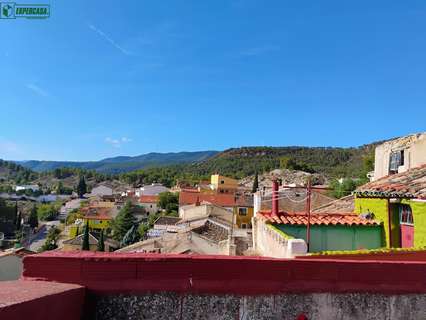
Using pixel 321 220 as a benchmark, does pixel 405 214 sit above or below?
above

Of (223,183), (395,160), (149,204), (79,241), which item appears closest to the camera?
(395,160)

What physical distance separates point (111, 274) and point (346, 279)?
2158 millimetres

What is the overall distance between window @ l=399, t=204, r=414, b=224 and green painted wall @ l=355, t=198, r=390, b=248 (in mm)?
348

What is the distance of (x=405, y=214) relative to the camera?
898 centimetres

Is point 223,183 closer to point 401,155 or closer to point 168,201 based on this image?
point 168,201

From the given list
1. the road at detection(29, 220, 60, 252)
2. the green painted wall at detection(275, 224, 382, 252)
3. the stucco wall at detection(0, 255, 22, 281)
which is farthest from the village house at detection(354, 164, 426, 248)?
the road at detection(29, 220, 60, 252)

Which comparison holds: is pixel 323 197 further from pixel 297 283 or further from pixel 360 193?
pixel 297 283

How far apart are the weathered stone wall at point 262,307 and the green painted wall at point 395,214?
5.25m

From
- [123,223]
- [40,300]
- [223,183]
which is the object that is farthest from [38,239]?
[40,300]

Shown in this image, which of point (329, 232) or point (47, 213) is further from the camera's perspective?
point (47, 213)

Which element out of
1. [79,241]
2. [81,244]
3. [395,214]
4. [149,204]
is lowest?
[81,244]

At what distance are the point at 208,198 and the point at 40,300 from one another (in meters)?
64.8

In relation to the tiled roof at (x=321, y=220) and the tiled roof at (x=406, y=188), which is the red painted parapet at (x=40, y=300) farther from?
the tiled roof at (x=406, y=188)

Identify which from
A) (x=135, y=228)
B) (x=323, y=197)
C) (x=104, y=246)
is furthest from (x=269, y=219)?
(x=135, y=228)
